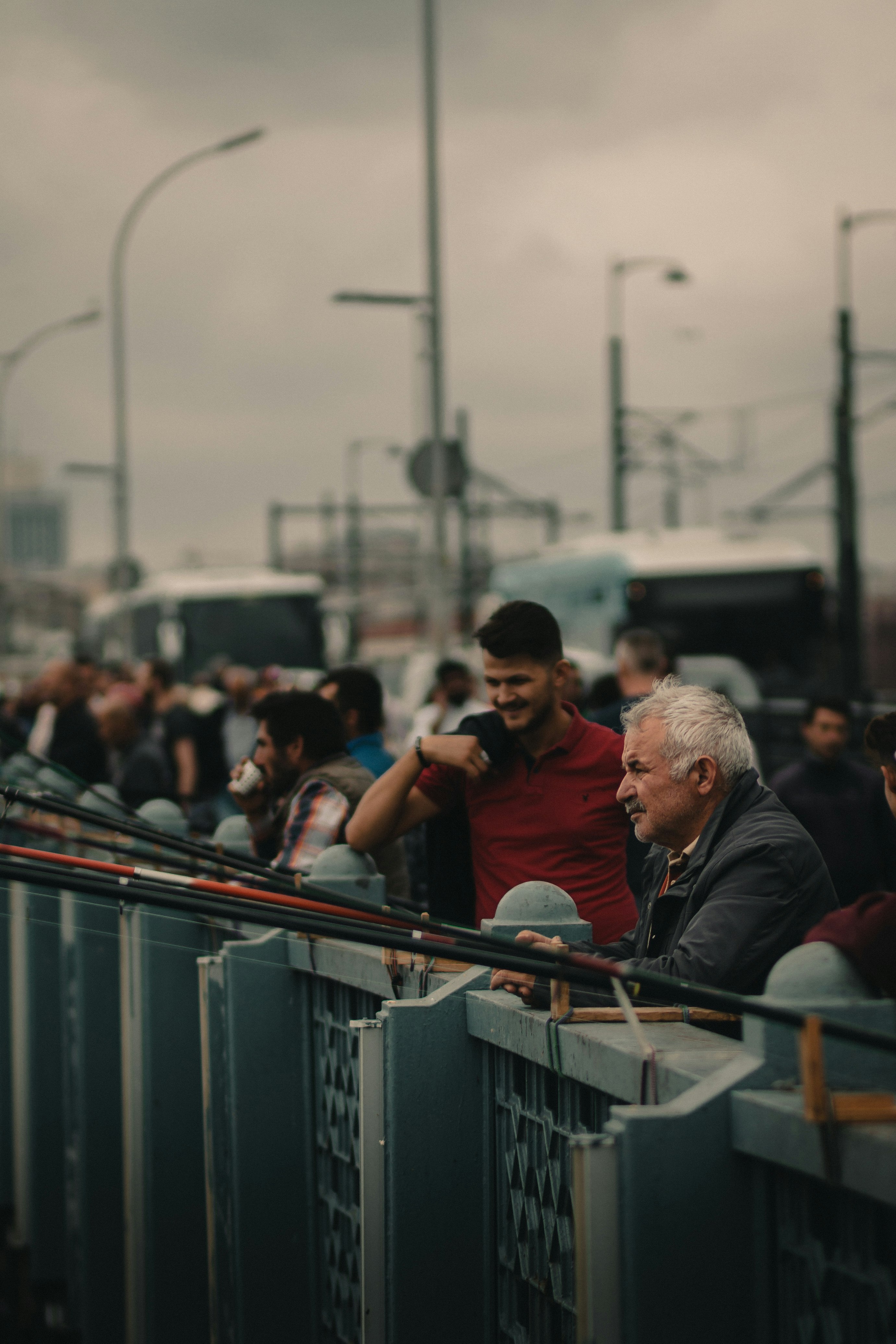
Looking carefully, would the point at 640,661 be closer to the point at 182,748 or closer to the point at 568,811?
the point at 568,811

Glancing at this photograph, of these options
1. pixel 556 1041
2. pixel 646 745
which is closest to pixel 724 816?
pixel 646 745

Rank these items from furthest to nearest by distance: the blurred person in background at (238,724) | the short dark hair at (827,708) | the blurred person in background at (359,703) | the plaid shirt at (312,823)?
the blurred person in background at (238,724), the short dark hair at (827,708), the blurred person in background at (359,703), the plaid shirt at (312,823)

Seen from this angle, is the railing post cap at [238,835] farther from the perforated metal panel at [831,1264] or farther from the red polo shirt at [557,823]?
the perforated metal panel at [831,1264]

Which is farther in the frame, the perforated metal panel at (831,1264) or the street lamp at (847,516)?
the street lamp at (847,516)

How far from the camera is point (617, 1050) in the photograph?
8.14 ft

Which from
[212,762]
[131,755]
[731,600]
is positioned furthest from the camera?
[731,600]

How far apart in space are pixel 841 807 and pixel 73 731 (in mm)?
5529

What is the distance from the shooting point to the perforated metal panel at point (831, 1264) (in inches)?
76.4

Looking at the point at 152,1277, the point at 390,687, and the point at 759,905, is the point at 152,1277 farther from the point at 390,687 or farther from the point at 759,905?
the point at 390,687

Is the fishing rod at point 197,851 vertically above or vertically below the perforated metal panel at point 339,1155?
above

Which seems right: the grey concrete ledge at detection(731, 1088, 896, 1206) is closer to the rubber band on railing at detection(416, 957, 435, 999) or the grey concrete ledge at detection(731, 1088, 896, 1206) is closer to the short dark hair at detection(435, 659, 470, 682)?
the rubber band on railing at detection(416, 957, 435, 999)

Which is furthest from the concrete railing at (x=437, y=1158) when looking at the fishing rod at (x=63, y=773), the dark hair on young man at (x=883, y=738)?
the dark hair on young man at (x=883, y=738)

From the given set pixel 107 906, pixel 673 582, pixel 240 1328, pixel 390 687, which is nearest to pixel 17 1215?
pixel 240 1328

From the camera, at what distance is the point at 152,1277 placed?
4.77 m
